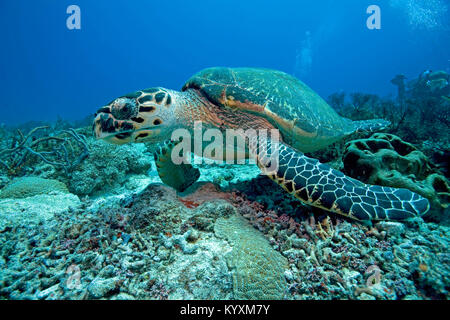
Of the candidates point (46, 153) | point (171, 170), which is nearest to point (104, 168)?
point (46, 153)

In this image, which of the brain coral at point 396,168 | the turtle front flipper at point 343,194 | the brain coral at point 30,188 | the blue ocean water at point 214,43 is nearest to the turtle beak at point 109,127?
the turtle front flipper at point 343,194

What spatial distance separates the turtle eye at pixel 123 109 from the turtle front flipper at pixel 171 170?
0.85m

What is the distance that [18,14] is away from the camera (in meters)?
75.8

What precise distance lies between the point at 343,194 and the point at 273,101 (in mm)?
1724

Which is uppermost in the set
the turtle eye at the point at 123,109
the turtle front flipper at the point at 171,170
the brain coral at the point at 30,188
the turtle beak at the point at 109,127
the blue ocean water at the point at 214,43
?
the blue ocean water at the point at 214,43

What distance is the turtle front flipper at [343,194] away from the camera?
181 cm

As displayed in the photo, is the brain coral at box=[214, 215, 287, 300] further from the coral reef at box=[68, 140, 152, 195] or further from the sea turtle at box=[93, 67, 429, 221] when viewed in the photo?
the coral reef at box=[68, 140, 152, 195]

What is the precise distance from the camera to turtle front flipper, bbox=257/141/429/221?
1.81m

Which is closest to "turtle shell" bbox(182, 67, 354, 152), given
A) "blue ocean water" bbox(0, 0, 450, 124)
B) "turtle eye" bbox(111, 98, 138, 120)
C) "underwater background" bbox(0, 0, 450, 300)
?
"underwater background" bbox(0, 0, 450, 300)

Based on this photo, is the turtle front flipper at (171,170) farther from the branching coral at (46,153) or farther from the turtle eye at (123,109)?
the branching coral at (46,153)

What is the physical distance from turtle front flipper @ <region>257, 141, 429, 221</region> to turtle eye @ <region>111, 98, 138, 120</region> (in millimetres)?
1793

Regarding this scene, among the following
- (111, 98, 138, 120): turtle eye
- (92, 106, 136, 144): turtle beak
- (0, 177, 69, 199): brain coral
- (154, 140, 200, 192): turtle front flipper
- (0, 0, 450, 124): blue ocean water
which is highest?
(0, 0, 450, 124): blue ocean water

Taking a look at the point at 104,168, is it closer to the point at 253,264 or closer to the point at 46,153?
the point at 46,153
